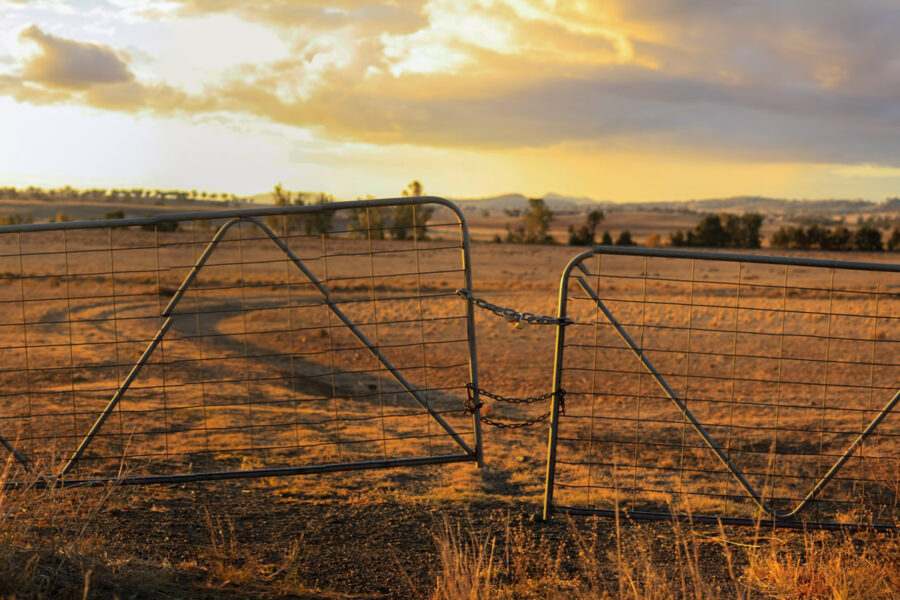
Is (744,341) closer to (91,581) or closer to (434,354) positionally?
(434,354)

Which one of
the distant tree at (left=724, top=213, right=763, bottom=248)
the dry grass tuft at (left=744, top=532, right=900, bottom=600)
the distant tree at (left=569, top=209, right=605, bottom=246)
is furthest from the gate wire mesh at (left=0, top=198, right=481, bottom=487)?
the distant tree at (left=724, top=213, right=763, bottom=248)

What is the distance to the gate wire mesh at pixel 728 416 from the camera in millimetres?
5539

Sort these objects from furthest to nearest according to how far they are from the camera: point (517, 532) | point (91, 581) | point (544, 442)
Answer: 1. point (544, 442)
2. point (517, 532)
3. point (91, 581)

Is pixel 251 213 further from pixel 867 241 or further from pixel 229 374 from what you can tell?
pixel 867 241

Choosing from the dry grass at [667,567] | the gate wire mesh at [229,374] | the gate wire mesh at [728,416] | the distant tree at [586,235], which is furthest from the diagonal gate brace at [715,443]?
the distant tree at [586,235]

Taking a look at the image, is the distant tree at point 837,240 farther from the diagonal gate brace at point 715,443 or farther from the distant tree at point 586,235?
the diagonal gate brace at point 715,443

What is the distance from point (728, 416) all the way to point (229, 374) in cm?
853

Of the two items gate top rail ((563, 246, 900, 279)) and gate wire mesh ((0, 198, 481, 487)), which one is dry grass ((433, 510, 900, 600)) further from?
gate top rail ((563, 246, 900, 279))

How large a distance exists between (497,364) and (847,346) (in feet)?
27.1

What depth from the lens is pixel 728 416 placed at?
10906 millimetres

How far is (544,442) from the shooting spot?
9.28 metres

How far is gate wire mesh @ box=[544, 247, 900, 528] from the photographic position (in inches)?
218

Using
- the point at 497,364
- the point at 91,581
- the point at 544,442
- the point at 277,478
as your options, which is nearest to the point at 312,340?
the point at 497,364

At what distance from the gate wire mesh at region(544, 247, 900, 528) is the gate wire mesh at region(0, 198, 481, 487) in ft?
4.50
